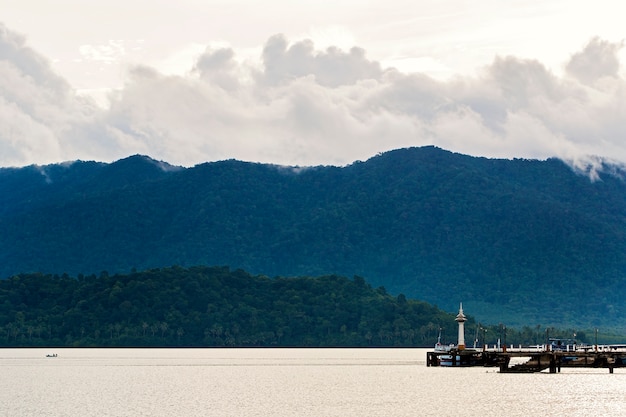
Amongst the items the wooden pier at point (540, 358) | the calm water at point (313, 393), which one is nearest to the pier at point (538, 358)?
the wooden pier at point (540, 358)

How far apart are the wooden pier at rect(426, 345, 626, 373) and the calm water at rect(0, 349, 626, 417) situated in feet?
6.02

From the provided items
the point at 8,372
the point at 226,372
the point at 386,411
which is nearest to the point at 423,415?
the point at 386,411

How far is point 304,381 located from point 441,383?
68.3ft

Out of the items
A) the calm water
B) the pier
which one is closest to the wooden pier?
the pier

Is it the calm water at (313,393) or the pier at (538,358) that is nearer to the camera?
the calm water at (313,393)

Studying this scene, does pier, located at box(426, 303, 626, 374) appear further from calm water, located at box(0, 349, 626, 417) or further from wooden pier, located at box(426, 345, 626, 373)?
calm water, located at box(0, 349, 626, 417)

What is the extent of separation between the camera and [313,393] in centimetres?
13850

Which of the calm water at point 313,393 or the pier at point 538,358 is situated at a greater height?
the pier at point 538,358

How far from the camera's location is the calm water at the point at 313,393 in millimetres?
114625

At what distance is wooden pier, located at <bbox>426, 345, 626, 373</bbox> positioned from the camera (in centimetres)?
16088

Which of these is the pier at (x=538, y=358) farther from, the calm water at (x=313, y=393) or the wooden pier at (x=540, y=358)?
the calm water at (x=313, y=393)

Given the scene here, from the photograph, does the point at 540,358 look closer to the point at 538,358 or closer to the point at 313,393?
the point at 538,358

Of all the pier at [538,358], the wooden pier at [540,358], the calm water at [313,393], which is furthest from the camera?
the pier at [538,358]

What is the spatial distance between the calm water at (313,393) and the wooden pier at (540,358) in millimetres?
1836
